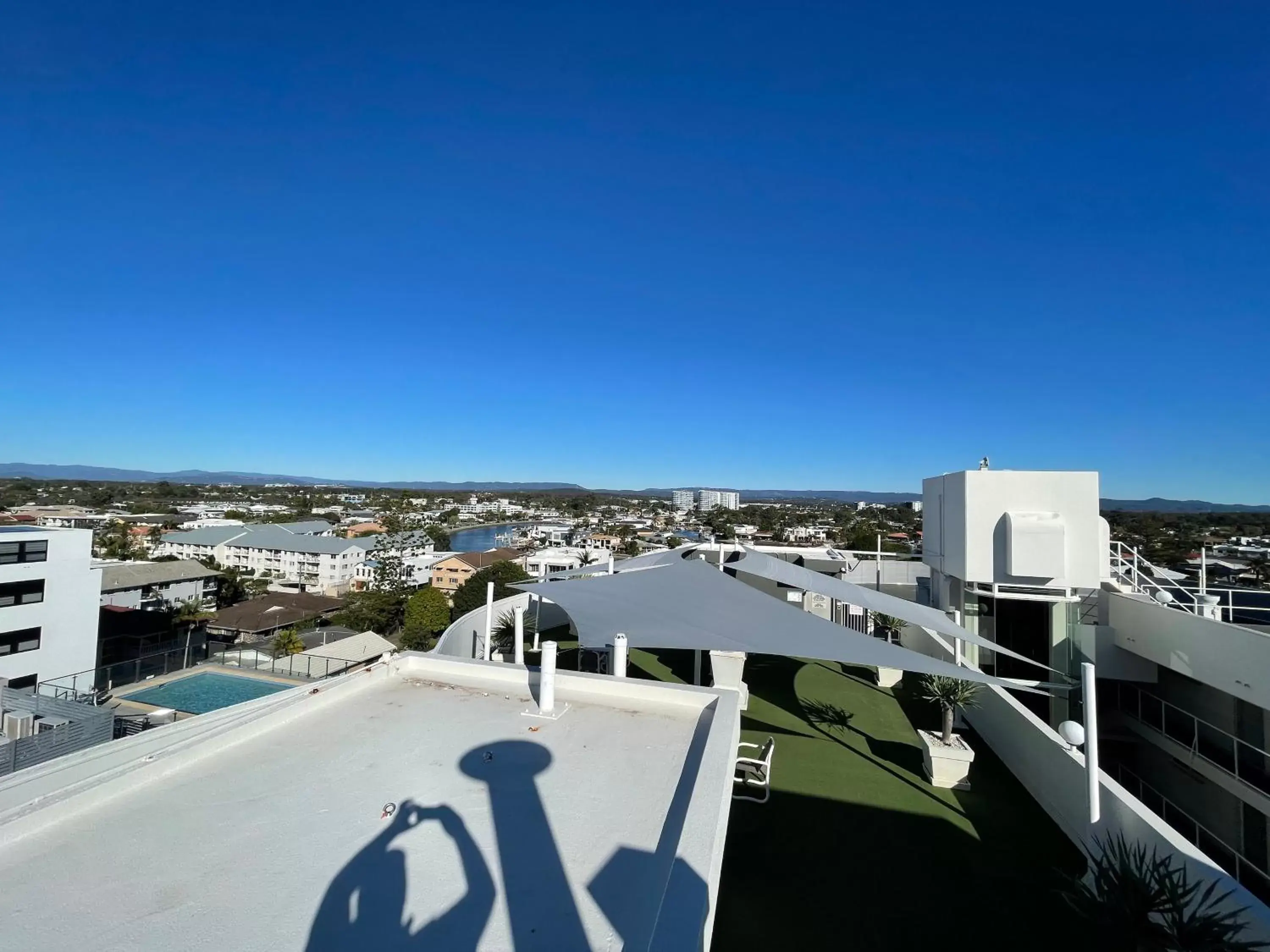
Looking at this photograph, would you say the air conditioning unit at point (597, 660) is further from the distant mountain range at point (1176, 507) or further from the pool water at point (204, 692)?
the distant mountain range at point (1176, 507)

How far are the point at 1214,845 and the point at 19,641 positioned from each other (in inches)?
1014

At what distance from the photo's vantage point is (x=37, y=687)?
12.6 meters

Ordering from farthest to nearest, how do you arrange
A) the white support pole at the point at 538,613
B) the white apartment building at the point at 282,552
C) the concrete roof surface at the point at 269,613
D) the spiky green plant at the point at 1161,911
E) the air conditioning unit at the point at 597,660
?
the white apartment building at the point at 282,552, the concrete roof surface at the point at 269,613, the white support pole at the point at 538,613, the air conditioning unit at the point at 597,660, the spiky green plant at the point at 1161,911

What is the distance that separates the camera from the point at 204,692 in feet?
49.0

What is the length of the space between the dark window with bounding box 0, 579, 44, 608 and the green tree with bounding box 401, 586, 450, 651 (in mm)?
12801

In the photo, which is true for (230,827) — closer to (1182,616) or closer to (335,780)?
(335,780)

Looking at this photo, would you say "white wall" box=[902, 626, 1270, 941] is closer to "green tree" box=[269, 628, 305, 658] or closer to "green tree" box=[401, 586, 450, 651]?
"green tree" box=[401, 586, 450, 651]

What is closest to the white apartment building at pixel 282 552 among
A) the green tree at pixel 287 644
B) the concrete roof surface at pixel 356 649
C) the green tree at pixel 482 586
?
the green tree at pixel 287 644

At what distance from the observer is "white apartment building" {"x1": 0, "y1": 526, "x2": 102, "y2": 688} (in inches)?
602

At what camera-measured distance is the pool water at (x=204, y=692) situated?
14148mm

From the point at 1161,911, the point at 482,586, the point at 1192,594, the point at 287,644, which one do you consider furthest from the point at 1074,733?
the point at 287,644

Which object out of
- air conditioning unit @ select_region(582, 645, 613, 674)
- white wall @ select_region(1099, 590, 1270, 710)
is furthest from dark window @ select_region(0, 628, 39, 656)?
white wall @ select_region(1099, 590, 1270, 710)

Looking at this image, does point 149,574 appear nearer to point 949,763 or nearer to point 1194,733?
point 949,763

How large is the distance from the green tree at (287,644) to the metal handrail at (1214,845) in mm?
27509
